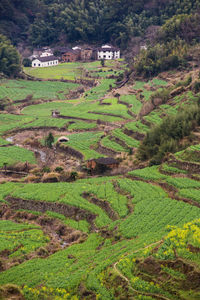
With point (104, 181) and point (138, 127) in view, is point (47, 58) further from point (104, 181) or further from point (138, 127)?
point (104, 181)

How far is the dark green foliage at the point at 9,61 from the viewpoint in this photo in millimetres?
121875

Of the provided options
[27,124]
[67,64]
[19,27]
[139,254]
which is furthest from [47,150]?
[19,27]

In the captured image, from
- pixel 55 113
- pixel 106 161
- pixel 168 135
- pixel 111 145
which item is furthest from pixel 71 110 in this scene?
pixel 168 135

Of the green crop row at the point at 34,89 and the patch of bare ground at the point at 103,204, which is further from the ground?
the patch of bare ground at the point at 103,204

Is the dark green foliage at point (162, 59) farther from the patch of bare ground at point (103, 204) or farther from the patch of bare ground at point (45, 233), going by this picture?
the patch of bare ground at point (45, 233)

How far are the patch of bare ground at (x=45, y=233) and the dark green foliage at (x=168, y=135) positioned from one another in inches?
674

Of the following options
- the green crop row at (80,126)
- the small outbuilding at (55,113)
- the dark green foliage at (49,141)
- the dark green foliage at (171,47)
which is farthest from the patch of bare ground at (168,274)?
the dark green foliage at (171,47)

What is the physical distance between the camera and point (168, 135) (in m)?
51.7

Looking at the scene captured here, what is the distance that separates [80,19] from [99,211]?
14502 centimetres

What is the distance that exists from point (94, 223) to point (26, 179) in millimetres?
16165

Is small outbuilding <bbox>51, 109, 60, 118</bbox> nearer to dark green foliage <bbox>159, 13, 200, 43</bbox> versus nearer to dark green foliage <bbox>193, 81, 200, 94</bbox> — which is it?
dark green foliage <bbox>193, 81, 200, 94</bbox>

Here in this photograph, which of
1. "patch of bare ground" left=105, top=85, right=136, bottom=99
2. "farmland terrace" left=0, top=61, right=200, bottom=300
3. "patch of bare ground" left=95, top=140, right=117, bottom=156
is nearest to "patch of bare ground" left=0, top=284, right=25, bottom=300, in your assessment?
"farmland terrace" left=0, top=61, right=200, bottom=300

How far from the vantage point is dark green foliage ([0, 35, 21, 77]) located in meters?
122

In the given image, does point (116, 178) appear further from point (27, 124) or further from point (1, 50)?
point (1, 50)
